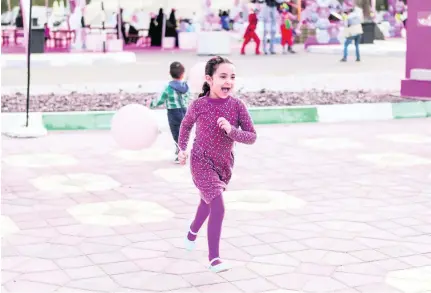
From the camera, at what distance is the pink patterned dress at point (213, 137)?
17.1 ft

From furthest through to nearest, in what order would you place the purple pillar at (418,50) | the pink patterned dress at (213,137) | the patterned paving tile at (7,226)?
the purple pillar at (418,50)
the patterned paving tile at (7,226)
the pink patterned dress at (213,137)

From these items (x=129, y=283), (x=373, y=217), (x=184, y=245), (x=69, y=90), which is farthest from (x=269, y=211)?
(x=69, y=90)

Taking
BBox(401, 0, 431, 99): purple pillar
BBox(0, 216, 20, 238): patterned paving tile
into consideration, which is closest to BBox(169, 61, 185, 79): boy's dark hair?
BBox(0, 216, 20, 238): patterned paving tile

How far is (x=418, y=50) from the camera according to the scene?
1454 cm

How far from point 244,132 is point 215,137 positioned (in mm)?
220

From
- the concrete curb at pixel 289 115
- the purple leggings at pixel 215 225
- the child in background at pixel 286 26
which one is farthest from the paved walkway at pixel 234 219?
the child in background at pixel 286 26

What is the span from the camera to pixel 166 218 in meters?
6.51

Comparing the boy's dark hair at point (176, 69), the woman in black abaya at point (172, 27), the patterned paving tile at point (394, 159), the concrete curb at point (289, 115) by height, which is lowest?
the patterned paving tile at point (394, 159)

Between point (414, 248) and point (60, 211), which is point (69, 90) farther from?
point (414, 248)

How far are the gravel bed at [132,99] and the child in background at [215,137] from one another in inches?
289

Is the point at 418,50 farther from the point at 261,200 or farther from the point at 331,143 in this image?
the point at 261,200

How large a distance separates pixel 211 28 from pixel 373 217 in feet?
98.4

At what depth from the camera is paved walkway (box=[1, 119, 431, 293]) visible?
16.4 feet

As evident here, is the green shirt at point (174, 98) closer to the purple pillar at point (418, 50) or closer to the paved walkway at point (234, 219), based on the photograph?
the paved walkway at point (234, 219)
